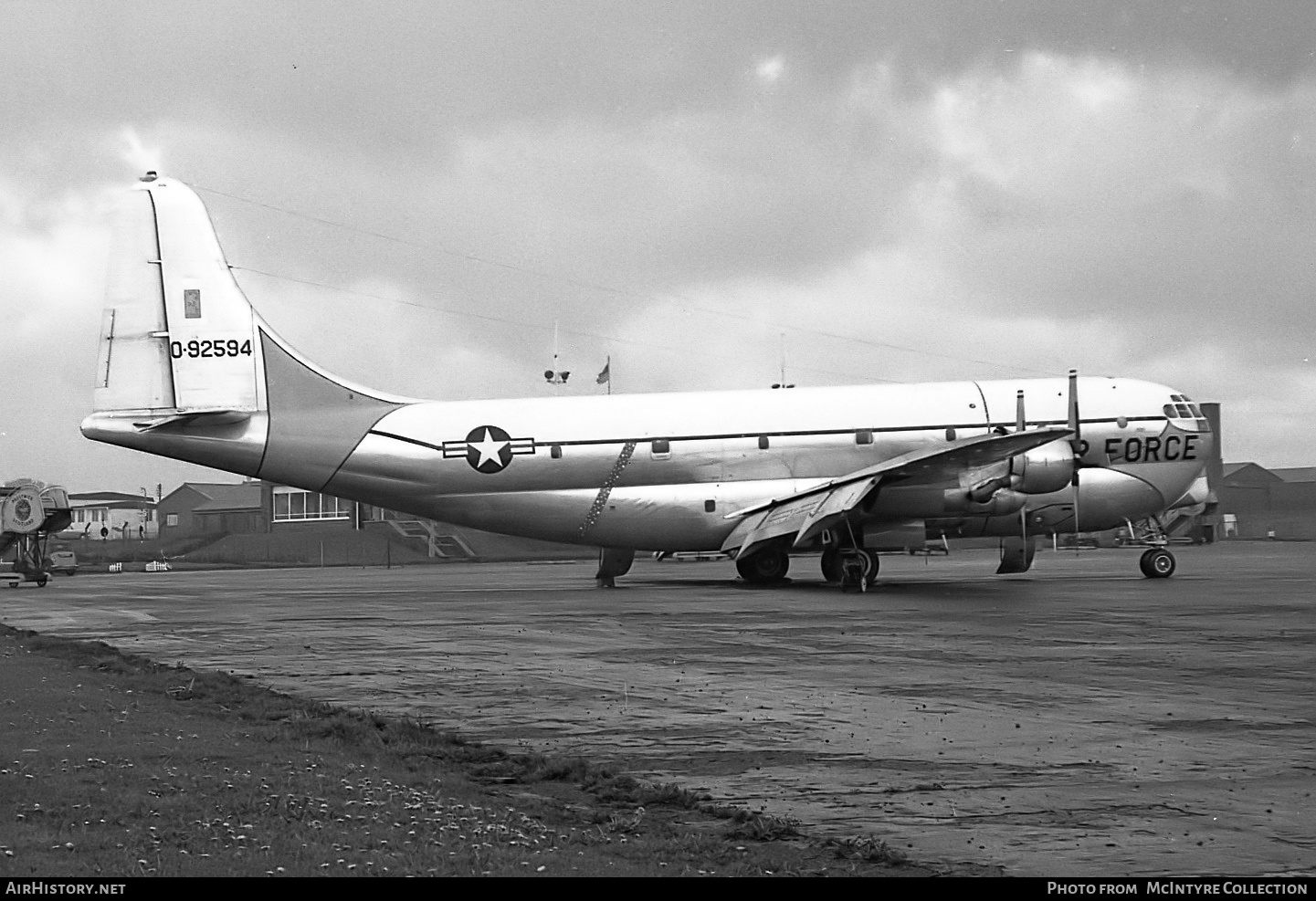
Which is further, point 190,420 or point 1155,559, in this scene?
point 1155,559

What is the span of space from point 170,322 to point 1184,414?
26.2 m

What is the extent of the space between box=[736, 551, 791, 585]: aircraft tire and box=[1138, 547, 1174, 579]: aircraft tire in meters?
9.18

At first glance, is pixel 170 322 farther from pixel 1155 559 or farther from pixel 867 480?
pixel 1155 559

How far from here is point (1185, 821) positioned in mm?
7613

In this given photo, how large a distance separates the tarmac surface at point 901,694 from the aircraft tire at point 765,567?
194 inches

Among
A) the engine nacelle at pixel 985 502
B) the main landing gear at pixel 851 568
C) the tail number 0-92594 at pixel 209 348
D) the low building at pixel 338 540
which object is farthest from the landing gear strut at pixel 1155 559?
the low building at pixel 338 540

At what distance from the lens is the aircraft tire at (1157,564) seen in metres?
35.2

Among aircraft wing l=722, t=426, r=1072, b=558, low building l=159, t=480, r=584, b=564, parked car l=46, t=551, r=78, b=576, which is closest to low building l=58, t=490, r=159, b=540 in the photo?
low building l=159, t=480, r=584, b=564

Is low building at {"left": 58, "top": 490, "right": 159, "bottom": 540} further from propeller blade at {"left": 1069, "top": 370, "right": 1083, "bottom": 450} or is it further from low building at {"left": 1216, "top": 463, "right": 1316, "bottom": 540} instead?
propeller blade at {"left": 1069, "top": 370, "right": 1083, "bottom": 450}

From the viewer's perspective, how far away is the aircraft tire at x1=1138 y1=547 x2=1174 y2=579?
115ft

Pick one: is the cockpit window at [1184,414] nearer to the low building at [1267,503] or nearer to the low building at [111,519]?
the low building at [1267,503]

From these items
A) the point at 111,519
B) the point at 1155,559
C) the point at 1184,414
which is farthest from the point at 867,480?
the point at 111,519

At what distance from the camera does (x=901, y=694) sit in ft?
44.0
